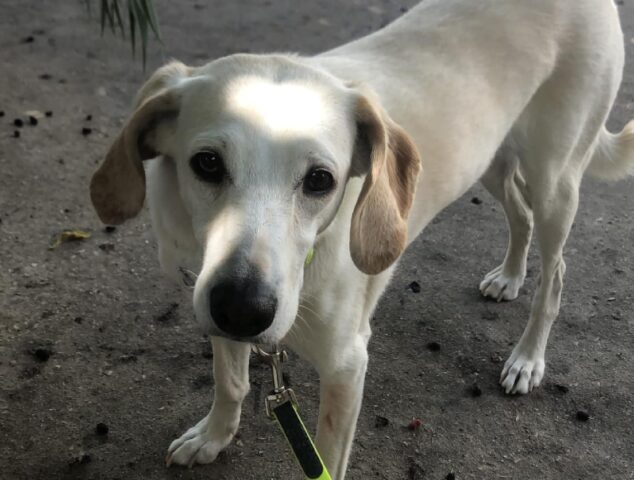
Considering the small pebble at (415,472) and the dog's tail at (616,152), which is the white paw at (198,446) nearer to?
the small pebble at (415,472)

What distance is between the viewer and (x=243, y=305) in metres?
1.50

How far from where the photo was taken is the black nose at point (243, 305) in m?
1.49

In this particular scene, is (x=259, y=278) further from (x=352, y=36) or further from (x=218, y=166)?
Answer: (x=352, y=36)

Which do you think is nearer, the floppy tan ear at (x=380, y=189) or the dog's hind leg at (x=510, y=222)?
the floppy tan ear at (x=380, y=189)

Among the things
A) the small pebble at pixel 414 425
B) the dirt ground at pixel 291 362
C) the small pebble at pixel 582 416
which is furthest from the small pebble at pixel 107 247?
the small pebble at pixel 582 416

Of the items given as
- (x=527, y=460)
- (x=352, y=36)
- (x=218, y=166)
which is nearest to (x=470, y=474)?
(x=527, y=460)

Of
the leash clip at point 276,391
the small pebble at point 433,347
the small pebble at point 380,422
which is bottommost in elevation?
the small pebble at point 433,347

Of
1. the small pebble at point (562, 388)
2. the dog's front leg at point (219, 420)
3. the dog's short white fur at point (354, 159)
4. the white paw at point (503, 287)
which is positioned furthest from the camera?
the white paw at point (503, 287)

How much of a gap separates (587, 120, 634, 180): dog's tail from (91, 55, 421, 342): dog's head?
4.85 feet

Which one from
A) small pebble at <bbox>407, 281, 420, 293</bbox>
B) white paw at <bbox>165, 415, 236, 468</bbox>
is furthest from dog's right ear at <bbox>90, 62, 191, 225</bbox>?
small pebble at <bbox>407, 281, 420, 293</bbox>

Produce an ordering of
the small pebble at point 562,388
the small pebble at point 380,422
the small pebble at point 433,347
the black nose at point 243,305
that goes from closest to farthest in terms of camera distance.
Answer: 1. the black nose at point 243,305
2. the small pebble at point 380,422
3. the small pebble at point 562,388
4. the small pebble at point 433,347

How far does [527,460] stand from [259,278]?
5.13 feet

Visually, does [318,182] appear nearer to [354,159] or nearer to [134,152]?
[354,159]

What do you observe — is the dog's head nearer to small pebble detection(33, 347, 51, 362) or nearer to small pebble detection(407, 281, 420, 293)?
small pebble detection(33, 347, 51, 362)
